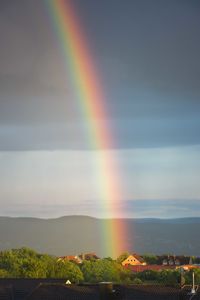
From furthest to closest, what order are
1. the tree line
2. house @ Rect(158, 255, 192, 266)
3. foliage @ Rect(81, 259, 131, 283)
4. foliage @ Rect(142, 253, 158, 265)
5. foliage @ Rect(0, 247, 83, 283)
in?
foliage @ Rect(142, 253, 158, 265) → house @ Rect(158, 255, 192, 266) → foliage @ Rect(81, 259, 131, 283) → the tree line → foliage @ Rect(0, 247, 83, 283)

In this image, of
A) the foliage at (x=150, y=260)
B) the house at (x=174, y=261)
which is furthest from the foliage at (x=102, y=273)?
the foliage at (x=150, y=260)

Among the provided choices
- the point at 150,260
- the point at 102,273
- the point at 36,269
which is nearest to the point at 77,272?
the point at 102,273

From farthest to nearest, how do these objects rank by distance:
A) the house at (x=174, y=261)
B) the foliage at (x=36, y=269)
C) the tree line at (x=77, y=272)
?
the house at (x=174, y=261) < the tree line at (x=77, y=272) < the foliage at (x=36, y=269)

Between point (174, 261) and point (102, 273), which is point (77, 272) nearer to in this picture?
point (102, 273)

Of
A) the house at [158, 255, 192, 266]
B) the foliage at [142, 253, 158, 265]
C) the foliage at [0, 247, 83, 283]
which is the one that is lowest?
the foliage at [0, 247, 83, 283]

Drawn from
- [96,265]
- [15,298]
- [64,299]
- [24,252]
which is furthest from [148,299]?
[24,252]

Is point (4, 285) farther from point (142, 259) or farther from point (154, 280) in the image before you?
point (142, 259)

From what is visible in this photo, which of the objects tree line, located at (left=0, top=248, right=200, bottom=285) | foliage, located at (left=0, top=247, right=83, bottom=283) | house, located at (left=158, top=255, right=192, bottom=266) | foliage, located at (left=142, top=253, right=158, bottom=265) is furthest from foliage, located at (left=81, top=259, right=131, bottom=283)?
foliage, located at (left=142, top=253, right=158, bottom=265)

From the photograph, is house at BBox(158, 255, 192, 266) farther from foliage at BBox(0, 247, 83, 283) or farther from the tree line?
foliage at BBox(0, 247, 83, 283)

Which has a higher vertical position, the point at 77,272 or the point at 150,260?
the point at 150,260

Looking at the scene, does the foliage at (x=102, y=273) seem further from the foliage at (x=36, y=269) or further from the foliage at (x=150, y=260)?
the foliage at (x=150, y=260)

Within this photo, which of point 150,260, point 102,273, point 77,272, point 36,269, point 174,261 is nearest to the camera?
point 36,269

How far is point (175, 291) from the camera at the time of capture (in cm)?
3884

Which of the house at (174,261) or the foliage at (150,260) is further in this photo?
the foliage at (150,260)
